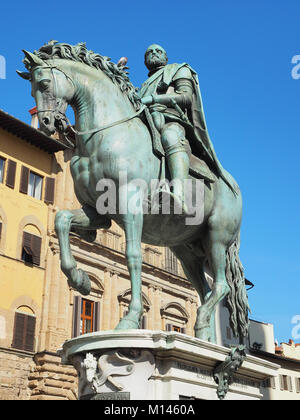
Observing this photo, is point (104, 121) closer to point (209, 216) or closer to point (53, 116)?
point (53, 116)

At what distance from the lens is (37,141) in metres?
24.2

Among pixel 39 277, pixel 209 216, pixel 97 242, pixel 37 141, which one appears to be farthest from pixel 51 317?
pixel 209 216

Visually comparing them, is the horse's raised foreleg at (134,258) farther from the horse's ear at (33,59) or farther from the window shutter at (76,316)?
the window shutter at (76,316)

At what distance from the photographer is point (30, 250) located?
2252 cm

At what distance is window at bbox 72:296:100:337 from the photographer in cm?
Answer: 2295

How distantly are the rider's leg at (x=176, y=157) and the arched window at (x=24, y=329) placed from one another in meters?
16.7

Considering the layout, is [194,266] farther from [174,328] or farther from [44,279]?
[174,328]

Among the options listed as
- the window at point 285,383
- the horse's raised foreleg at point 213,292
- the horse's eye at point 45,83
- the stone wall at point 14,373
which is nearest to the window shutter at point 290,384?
the window at point 285,383

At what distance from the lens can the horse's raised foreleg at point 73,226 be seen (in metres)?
5.49

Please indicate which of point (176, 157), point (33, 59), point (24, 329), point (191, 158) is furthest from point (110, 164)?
point (24, 329)

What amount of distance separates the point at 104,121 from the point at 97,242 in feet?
63.5

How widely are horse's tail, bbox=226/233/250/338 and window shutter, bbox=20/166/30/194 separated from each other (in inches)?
693

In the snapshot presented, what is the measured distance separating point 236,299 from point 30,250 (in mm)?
16941

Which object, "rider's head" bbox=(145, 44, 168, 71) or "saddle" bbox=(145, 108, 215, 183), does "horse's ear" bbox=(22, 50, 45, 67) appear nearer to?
"saddle" bbox=(145, 108, 215, 183)
